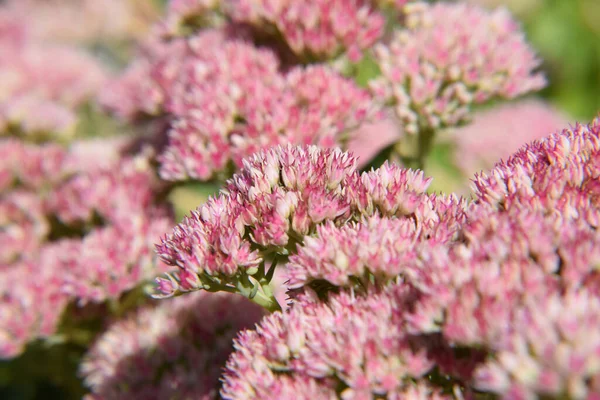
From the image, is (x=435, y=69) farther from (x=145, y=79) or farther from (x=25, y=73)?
(x=25, y=73)

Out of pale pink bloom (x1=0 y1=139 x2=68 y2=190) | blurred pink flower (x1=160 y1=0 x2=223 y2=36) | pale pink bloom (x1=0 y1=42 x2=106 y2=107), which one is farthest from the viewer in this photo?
pale pink bloom (x1=0 y1=42 x2=106 y2=107)

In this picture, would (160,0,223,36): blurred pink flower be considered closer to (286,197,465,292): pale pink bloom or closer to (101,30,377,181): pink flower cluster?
(101,30,377,181): pink flower cluster

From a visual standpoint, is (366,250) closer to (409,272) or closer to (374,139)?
(409,272)

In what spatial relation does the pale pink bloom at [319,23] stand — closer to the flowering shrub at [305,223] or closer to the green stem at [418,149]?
the flowering shrub at [305,223]

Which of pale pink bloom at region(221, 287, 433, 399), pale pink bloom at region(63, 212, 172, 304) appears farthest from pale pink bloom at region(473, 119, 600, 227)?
pale pink bloom at region(63, 212, 172, 304)

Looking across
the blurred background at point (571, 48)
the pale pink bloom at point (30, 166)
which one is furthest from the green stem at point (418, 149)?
the blurred background at point (571, 48)

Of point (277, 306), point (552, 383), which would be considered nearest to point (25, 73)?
point (277, 306)

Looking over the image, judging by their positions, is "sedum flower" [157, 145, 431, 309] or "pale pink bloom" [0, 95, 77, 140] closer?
"sedum flower" [157, 145, 431, 309]
